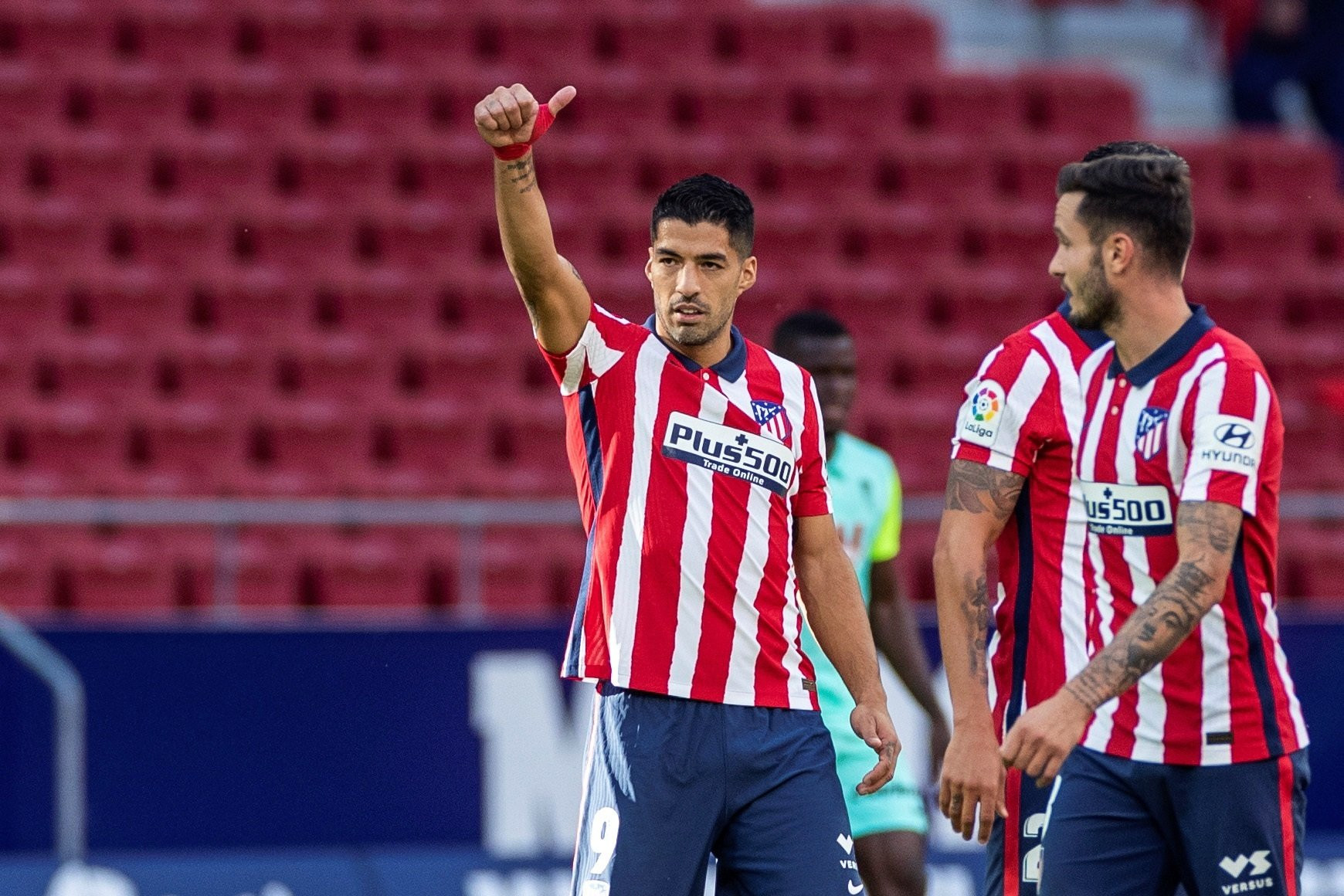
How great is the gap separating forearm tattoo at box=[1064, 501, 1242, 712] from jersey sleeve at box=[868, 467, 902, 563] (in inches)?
81.1

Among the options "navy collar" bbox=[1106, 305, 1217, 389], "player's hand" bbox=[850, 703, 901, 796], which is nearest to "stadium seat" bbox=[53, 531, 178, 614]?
"player's hand" bbox=[850, 703, 901, 796]

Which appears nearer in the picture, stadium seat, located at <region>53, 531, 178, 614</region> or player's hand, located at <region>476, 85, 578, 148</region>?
player's hand, located at <region>476, 85, 578, 148</region>

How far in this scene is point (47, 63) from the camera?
12383mm

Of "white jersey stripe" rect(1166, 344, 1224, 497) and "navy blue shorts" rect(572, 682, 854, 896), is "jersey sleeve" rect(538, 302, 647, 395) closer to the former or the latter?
"navy blue shorts" rect(572, 682, 854, 896)

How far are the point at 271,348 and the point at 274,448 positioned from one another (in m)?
0.68

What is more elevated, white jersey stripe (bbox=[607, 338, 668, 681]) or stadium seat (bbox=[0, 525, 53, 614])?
white jersey stripe (bbox=[607, 338, 668, 681])

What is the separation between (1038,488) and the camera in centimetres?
436

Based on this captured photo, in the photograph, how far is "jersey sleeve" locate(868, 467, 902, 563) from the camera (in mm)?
6066

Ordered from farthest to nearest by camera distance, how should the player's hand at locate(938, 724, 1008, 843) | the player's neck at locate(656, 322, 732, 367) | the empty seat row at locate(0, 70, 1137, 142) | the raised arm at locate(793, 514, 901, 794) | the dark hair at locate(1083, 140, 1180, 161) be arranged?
the empty seat row at locate(0, 70, 1137, 142) → the raised arm at locate(793, 514, 901, 794) → the player's neck at locate(656, 322, 732, 367) → the dark hair at locate(1083, 140, 1180, 161) → the player's hand at locate(938, 724, 1008, 843)

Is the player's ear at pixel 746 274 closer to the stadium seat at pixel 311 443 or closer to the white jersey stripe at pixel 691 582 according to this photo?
the white jersey stripe at pixel 691 582

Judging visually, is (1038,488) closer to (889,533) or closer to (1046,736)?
(1046,736)

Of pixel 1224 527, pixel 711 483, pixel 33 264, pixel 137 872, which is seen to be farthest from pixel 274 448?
pixel 1224 527

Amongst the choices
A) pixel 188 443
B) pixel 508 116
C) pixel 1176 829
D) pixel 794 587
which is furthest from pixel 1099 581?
pixel 188 443

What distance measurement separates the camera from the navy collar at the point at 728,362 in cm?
441
